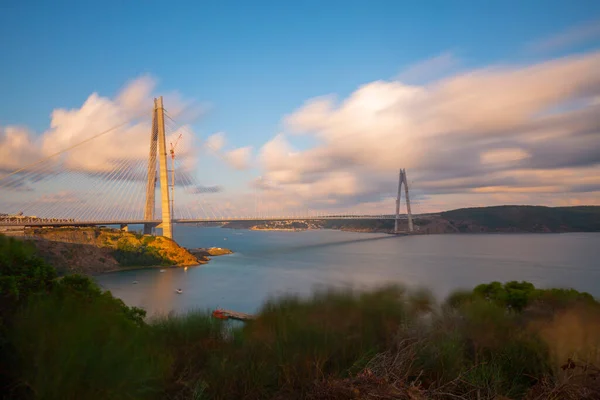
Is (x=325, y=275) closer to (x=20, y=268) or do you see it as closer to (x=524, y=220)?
(x=20, y=268)

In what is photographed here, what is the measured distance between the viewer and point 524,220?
103 metres

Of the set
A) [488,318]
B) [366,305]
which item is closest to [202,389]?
[366,305]

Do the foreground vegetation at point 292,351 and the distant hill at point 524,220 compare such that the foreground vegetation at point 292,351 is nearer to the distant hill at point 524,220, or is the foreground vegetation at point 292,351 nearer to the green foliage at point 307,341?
the green foliage at point 307,341

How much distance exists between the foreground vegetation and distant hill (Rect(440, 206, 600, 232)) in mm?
104367

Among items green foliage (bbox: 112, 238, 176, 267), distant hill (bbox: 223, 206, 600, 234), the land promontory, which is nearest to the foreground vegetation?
the land promontory

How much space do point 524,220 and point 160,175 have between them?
315ft

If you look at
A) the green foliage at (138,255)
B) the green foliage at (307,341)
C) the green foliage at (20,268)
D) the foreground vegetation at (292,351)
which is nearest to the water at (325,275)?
the green foliage at (138,255)

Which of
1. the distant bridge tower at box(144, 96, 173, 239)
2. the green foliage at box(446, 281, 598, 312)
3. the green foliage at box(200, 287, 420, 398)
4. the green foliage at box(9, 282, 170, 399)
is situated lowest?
the green foliage at box(446, 281, 598, 312)

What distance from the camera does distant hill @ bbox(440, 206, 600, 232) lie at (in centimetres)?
10131

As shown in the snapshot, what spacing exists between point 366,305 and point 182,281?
29493 millimetres

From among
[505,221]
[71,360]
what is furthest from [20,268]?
[505,221]

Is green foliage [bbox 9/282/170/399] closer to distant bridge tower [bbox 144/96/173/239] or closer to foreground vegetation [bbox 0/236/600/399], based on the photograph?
foreground vegetation [bbox 0/236/600/399]

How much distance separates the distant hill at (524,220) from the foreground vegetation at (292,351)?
104367 mm

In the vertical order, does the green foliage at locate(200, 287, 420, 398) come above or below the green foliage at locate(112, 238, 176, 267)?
above
